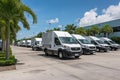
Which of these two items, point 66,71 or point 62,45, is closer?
point 66,71

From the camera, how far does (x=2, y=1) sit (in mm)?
14336

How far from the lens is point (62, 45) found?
64.0 ft

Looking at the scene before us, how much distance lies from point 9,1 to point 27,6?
9.58ft

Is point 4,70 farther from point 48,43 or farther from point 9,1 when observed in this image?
point 48,43

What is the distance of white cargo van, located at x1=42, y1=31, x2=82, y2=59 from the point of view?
62.7ft

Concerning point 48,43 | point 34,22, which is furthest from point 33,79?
point 48,43

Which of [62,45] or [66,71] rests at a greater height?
[62,45]

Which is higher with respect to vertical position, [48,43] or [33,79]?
[48,43]

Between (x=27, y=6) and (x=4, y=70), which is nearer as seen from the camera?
(x=4, y=70)

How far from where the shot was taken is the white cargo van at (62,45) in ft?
62.7

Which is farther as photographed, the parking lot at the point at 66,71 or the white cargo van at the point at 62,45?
the white cargo van at the point at 62,45

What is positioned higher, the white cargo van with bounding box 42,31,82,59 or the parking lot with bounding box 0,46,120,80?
the white cargo van with bounding box 42,31,82,59

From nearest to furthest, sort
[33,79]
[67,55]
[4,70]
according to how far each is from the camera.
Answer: [33,79], [4,70], [67,55]

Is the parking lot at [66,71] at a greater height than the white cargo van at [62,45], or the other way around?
the white cargo van at [62,45]
